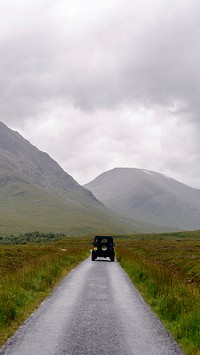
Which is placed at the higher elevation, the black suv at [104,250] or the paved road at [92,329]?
the black suv at [104,250]

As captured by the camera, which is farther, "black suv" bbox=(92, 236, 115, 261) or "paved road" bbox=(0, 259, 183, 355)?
"black suv" bbox=(92, 236, 115, 261)

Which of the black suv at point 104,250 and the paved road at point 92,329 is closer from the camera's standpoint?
the paved road at point 92,329

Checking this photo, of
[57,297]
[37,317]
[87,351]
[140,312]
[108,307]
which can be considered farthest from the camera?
[57,297]

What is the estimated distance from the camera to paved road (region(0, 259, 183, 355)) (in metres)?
9.23

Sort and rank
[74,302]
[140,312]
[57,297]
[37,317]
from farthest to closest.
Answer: [57,297] → [74,302] → [140,312] → [37,317]

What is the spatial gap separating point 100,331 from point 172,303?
3439 millimetres

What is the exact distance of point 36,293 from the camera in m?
17.2

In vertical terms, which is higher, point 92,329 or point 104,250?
point 104,250

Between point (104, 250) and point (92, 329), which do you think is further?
point (104, 250)

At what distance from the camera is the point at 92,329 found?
11.2 m

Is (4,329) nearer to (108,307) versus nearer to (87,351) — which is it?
(87,351)

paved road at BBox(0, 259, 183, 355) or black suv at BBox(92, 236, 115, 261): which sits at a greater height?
black suv at BBox(92, 236, 115, 261)

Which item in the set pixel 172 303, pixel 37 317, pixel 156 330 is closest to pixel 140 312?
pixel 172 303

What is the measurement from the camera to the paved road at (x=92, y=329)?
9234mm
